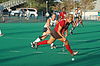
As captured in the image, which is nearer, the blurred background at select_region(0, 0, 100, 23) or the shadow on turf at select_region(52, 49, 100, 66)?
the shadow on turf at select_region(52, 49, 100, 66)

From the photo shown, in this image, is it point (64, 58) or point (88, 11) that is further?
point (88, 11)

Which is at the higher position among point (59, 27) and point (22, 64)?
point (59, 27)

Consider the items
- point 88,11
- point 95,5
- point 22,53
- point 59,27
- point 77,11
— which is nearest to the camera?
point 59,27

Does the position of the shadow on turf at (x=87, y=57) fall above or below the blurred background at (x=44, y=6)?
above

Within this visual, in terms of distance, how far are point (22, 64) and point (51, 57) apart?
1.74m

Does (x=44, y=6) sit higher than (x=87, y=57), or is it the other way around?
(x=87, y=57)

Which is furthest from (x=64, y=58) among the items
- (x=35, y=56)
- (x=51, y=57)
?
(x=35, y=56)

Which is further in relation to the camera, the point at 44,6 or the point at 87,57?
the point at 44,6

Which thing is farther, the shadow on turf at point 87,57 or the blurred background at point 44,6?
the blurred background at point 44,6

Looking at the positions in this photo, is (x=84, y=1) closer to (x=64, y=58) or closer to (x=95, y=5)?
(x=95, y=5)

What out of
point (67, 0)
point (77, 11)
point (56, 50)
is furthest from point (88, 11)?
point (56, 50)

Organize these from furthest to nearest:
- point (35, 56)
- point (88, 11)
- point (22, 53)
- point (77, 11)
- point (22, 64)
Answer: point (88, 11)
point (77, 11)
point (22, 53)
point (35, 56)
point (22, 64)

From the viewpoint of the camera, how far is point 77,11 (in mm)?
23281

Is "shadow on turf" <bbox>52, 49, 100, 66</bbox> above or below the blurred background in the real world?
above
